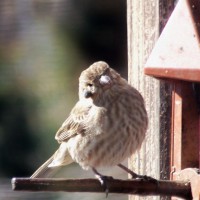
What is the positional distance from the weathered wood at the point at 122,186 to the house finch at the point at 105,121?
503 millimetres

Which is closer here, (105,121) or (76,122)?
(105,121)

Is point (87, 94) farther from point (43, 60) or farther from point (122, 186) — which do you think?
point (43, 60)

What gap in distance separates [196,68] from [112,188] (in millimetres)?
726

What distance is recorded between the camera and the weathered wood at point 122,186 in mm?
5180

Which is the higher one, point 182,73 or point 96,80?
point 182,73

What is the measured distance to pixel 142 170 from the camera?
5.97m

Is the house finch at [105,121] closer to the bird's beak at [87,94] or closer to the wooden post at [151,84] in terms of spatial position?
the bird's beak at [87,94]

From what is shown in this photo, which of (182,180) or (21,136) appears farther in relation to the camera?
(21,136)

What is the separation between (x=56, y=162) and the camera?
21.9ft

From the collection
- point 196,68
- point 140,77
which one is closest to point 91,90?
point 140,77

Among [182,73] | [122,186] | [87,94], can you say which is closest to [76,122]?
[87,94]

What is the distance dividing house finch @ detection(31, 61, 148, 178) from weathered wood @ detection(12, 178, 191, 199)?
1.65 ft

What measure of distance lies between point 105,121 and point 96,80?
21 centimetres

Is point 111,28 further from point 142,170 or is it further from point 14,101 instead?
point 142,170
